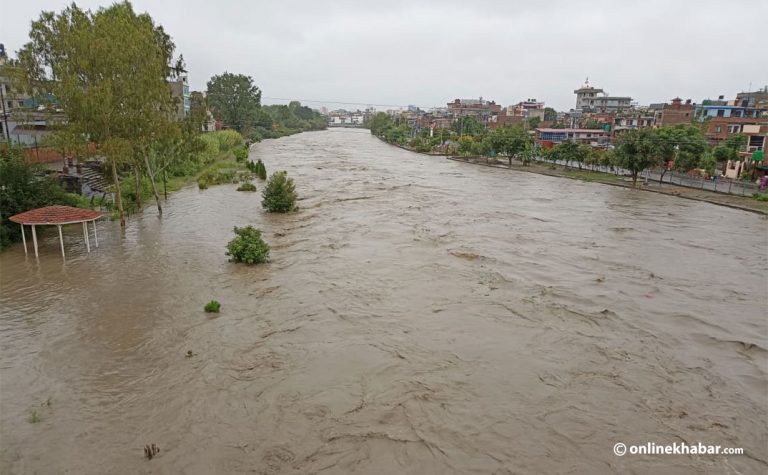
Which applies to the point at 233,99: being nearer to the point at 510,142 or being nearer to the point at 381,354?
the point at 510,142

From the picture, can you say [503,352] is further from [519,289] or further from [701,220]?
[701,220]

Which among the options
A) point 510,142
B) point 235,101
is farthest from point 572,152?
point 235,101

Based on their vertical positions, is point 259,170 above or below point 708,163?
below

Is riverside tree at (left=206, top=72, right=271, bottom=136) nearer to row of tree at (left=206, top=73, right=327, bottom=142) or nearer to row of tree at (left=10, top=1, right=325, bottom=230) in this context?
row of tree at (left=206, top=73, right=327, bottom=142)

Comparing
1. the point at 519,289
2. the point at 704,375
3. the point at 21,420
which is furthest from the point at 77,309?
the point at 704,375

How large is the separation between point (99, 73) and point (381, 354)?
13.6 m

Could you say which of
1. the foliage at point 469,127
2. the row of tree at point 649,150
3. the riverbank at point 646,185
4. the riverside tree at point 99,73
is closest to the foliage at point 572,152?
the row of tree at point 649,150

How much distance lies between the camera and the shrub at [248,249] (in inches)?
578

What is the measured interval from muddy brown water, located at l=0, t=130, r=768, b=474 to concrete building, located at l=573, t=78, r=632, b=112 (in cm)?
7936

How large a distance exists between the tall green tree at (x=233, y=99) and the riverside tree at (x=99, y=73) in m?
58.4

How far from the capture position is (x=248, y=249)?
48.2 ft

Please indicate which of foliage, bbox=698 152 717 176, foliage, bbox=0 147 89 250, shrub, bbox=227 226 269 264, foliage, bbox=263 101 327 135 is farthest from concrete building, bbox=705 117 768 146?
foliage, bbox=263 101 327 135

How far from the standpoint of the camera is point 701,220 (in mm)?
23781

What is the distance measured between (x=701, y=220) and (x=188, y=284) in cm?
2307
